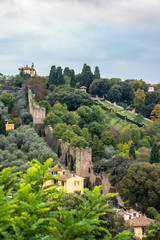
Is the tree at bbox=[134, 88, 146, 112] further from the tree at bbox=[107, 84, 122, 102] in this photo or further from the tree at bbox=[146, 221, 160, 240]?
the tree at bbox=[146, 221, 160, 240]

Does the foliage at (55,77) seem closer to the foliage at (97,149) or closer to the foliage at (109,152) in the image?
the foliage at (109,152)

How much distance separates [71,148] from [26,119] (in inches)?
661

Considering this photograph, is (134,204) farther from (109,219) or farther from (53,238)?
(53,238)

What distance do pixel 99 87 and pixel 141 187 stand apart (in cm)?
5007

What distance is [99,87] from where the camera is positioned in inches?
3179

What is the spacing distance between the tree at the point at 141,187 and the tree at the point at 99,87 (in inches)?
1895

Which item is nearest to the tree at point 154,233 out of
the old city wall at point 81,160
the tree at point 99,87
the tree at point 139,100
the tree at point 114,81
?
the old city wall at point 81,160

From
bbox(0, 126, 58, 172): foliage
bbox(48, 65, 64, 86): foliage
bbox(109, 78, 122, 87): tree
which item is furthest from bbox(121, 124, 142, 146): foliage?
bbox(109, 78, 122, 87): tree

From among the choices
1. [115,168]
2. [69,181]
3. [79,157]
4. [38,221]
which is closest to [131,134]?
[79,157]

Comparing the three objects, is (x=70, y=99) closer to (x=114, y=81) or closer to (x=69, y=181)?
(x=114, y=81)

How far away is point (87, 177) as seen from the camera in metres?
41.3

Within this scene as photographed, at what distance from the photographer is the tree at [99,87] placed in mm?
80438

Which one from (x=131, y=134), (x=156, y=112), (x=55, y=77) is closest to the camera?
(x=131, y=134)

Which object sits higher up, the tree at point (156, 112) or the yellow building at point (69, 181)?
the tree at point (156, 112)
